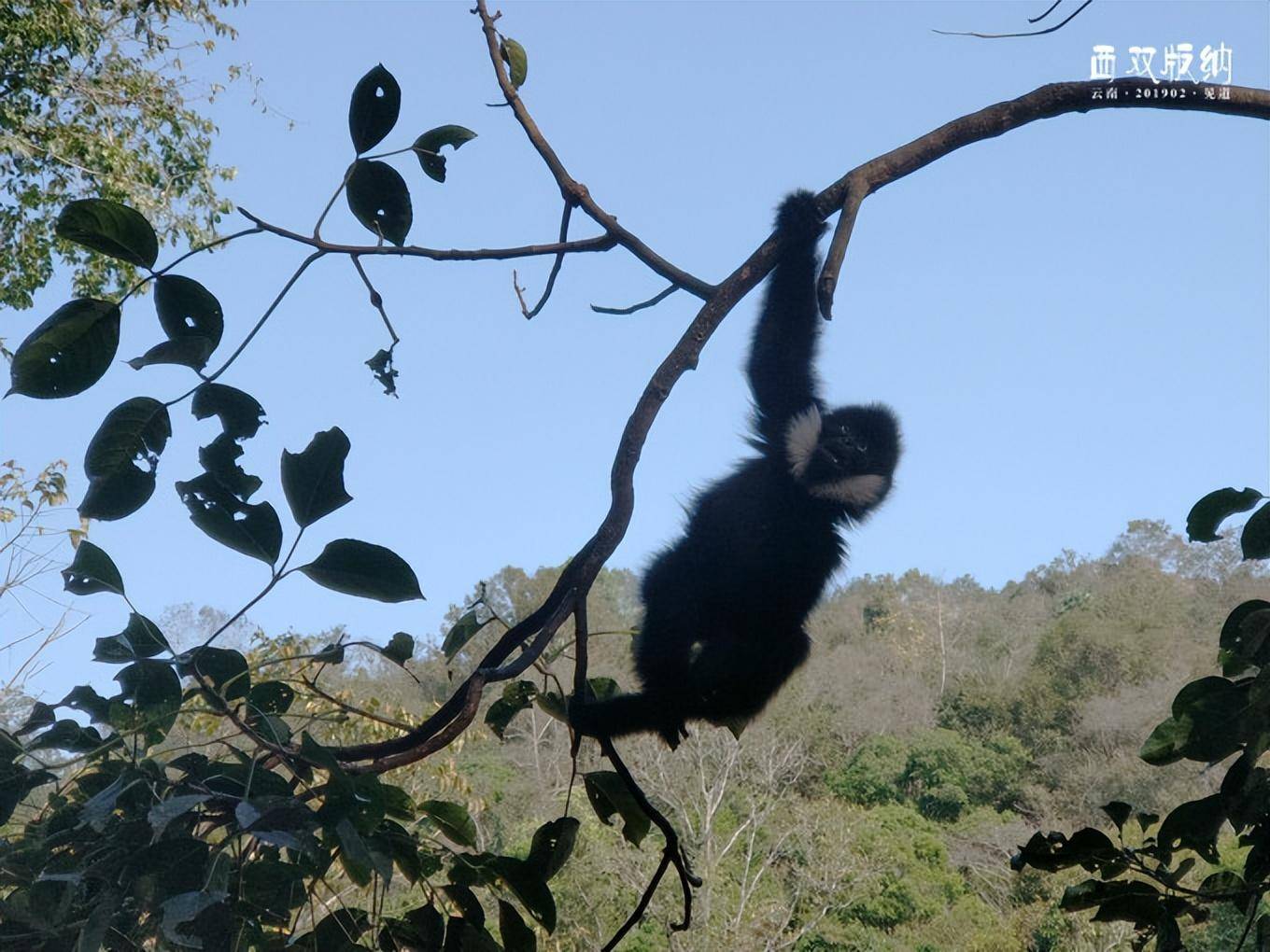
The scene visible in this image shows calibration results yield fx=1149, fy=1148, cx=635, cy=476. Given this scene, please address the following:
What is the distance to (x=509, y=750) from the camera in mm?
23219

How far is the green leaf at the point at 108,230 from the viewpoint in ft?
5.73

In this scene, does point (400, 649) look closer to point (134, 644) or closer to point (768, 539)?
point (134, 644)

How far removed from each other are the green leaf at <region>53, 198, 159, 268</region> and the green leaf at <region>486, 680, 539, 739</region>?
1.09 meters

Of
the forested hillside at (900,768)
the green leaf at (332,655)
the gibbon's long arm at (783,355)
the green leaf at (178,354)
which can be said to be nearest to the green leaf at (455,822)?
the green leaf at (332,655)

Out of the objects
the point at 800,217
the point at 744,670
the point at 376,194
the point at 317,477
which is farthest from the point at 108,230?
the point at 744,670

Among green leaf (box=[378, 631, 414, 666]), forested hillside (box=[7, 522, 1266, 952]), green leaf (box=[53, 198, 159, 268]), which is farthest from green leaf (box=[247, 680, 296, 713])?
forested hillside (box=[7, 522, 1266, 952])

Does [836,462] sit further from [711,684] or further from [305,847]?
[305,847]

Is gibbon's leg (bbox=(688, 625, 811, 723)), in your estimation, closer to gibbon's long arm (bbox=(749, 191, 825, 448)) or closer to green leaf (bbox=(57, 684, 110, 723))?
gibbon's long arm (bbox=(749, 191, 825, 448))

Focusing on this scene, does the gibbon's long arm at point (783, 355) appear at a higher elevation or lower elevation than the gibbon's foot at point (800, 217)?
lower

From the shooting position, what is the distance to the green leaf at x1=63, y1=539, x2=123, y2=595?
5.82 ft

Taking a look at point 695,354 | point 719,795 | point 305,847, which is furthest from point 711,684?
point 719,795

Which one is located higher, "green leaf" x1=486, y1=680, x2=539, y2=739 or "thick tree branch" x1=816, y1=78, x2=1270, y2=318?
"thick tree branch" x1=816, y1=78, x2=1270, y2=318

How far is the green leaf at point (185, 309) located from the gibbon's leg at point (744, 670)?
1.81 meters

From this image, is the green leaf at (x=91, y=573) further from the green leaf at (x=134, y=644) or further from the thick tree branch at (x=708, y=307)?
the thick tree branch at (x=708, y=307)
